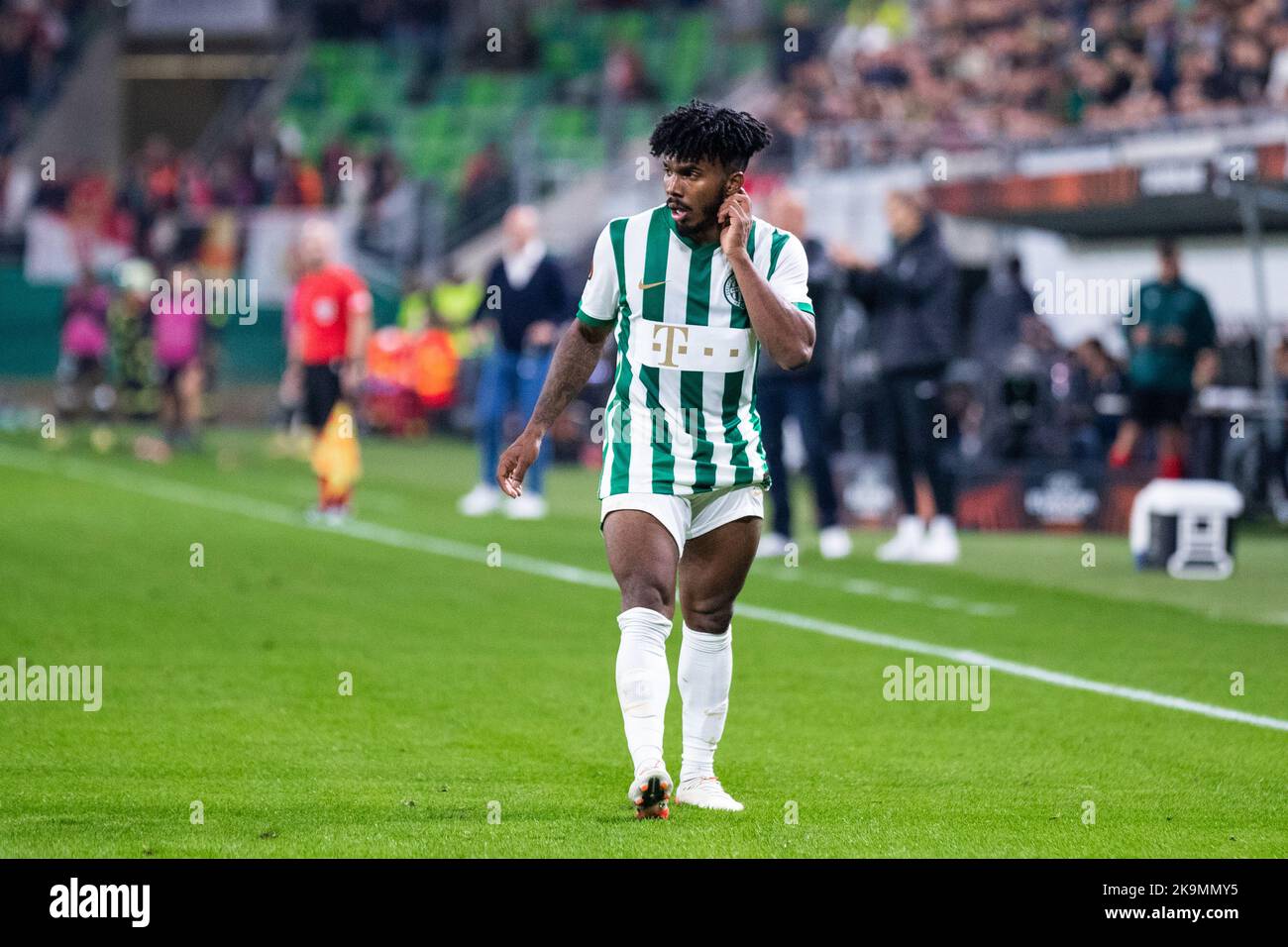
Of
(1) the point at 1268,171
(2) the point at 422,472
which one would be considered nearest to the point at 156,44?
(2) the point at 422,472

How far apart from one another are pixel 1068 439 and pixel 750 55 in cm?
1860

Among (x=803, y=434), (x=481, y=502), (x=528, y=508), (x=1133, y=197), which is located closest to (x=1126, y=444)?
(x=1133, y=197)

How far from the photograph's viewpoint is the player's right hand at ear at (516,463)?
6633mm

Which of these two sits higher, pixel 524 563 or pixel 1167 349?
pixel 1167 349

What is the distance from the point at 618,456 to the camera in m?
6.62

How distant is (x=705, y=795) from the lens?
21.9 ft

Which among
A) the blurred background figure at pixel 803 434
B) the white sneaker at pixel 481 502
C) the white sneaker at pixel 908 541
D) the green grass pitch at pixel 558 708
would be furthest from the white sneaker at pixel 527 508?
the white sneaker at pixel 908 541

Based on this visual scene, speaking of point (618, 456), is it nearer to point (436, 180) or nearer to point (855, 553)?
point (855, 553)

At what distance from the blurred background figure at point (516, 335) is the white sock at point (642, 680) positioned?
1130cm

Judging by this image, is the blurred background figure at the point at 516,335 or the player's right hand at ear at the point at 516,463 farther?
the blurred background figure at the point at 516,335

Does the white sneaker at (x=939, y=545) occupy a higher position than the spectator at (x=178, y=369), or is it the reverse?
the spectator at (x=178, y=369)

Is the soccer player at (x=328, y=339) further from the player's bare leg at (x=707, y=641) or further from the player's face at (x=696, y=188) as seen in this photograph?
the player's face at (x=696, y=188)

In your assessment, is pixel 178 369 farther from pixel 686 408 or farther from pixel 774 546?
pixel 686 408

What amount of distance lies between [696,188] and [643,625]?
1283mm
